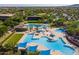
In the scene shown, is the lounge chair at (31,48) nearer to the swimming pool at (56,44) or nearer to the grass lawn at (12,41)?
the swimming pool at (56,44)

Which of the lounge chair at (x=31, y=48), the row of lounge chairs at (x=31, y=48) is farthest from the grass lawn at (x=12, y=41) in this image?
the lounge chair at (x=31, y=48)

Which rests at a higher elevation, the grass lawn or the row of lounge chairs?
the grass lawn

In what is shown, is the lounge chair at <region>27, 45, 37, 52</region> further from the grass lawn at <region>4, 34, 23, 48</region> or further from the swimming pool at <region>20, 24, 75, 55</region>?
the grass lawn at <region>4, 34, 23, 48</region>

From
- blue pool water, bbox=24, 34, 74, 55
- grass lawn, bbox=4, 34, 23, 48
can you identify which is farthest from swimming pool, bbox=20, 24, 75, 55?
grass lawn, bbox=4, 34, 23, 48

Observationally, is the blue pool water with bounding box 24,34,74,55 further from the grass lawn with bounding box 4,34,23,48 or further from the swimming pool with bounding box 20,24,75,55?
the grass lawn with bounding box 4,34,23,48

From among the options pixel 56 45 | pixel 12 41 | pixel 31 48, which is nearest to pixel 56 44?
pixel 56 45

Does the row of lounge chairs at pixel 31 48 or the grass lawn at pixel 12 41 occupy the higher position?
the grass lawn at pixel 12 41

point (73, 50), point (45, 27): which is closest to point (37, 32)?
point (45, 27)

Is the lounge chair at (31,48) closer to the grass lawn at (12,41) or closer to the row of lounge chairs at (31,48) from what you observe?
the row of lounge chairs at (31,48)

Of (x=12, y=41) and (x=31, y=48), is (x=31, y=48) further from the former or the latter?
(x=12, y=41)

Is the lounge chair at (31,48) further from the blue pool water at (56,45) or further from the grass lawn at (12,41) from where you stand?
the grass lawn at (12,41)

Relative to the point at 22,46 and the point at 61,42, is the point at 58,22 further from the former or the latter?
the point at 22,46
